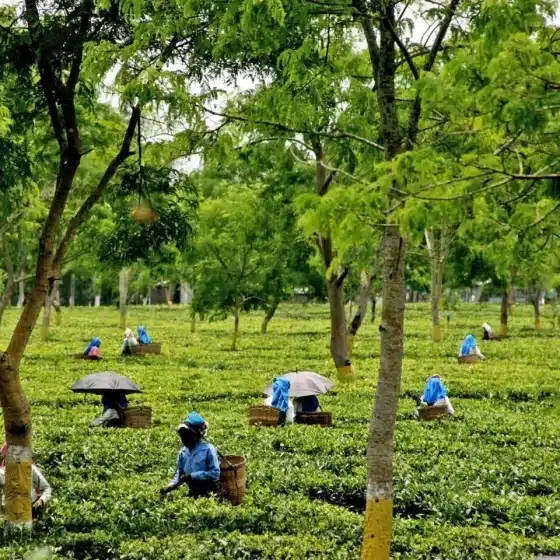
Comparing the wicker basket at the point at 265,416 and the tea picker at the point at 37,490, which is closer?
the tea picker at the point at 37,490

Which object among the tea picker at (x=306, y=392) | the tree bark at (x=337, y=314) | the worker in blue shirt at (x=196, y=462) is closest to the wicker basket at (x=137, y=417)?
the tea picker at (x=306, y=392)

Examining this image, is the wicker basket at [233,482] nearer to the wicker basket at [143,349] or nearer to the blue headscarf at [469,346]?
the blue headscarf at [469,346]

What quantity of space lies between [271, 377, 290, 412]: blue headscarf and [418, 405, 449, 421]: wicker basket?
116 inches

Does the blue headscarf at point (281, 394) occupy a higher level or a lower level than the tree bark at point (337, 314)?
lower

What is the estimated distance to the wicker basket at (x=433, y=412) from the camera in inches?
679

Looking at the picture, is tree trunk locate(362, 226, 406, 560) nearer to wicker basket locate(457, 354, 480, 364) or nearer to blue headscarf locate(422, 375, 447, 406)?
blue headscarf locate(422, 375, 447, 406)

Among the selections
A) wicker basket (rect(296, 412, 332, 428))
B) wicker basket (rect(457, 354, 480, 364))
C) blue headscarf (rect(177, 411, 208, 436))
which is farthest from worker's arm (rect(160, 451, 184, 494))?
wicker basket (rect(457, 354, 480, 364))

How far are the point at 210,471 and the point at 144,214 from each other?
3407mm

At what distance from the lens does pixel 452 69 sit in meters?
5.63

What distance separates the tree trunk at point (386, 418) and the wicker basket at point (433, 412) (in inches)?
399

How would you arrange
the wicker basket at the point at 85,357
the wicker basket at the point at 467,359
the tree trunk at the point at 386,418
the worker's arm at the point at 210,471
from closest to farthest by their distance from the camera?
the tree trunk at the point at 386,418 < the worker's arm at the point at 210,471 < the wicker basket at the point at 467,359 < the wicker basket at the point at 85,357

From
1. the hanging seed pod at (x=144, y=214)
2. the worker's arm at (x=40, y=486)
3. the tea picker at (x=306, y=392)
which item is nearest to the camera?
the worker's arm at (x=40, y=486)

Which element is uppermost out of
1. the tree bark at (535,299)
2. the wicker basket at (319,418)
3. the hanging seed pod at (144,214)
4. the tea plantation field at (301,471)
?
the hanging seed pod at (144,214)

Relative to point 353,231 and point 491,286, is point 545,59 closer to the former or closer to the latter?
point 353,231
